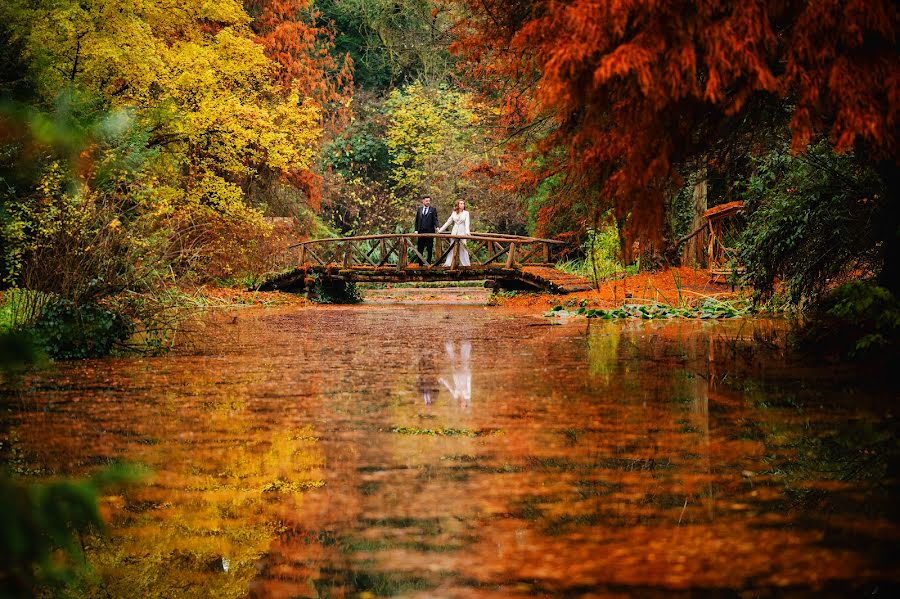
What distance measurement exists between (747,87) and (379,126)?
4185cm

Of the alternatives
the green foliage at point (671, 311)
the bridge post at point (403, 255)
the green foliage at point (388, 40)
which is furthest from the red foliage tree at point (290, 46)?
the green foliage at point (671, 311)

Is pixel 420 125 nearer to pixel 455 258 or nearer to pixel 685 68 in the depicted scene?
pixel 455 258

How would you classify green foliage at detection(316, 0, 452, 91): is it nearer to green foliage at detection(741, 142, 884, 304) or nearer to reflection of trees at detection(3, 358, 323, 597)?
green foliage at detection(741, 142, 884, 304)

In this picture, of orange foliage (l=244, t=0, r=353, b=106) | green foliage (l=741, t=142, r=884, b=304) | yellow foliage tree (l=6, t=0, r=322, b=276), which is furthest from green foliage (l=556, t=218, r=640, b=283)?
green foliage (l=741, t=142, r=884, b=304)

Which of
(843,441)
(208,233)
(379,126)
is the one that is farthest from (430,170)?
(843,441)

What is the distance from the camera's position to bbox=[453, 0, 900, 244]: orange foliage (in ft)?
26.1

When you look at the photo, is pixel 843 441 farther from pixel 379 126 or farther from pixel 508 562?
pixel 379 126

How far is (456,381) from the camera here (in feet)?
34.4

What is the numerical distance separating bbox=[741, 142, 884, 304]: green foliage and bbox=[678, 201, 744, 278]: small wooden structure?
9.73m

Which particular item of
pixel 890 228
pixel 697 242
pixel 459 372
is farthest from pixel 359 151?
pixel 890 228

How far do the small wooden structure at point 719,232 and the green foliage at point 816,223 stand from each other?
973 centimetres

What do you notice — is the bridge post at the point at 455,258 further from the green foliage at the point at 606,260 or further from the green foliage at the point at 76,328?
the green foliage at the point at 76,328

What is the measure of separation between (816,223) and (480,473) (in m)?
7.11

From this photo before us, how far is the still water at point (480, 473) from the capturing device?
170 inches
